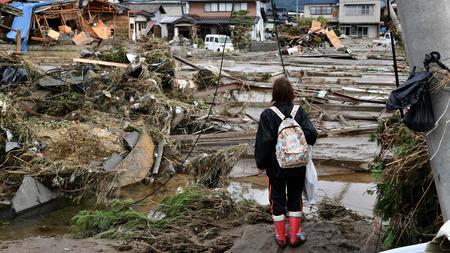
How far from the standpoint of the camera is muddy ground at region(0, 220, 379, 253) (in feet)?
15.3

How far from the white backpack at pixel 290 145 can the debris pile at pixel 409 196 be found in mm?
704

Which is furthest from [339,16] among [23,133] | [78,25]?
[23,133]

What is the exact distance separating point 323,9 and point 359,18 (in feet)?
21.0

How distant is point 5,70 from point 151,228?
9444mm

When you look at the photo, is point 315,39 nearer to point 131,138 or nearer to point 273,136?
point 131,138

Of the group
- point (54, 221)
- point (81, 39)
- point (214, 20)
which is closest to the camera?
point (54, 221)

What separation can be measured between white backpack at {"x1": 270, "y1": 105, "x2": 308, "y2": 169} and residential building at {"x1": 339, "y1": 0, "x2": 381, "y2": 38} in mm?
67016

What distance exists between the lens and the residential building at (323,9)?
71375 mm

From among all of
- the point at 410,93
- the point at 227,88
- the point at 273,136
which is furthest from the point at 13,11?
the point at 410,93

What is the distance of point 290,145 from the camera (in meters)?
4.35

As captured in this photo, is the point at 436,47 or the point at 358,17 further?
the point at 358,17

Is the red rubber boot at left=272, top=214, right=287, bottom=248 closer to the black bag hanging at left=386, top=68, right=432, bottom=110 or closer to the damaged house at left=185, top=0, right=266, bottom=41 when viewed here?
the black bag hanging at left=386, top=68, right=432, bottom=110

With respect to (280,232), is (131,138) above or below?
above

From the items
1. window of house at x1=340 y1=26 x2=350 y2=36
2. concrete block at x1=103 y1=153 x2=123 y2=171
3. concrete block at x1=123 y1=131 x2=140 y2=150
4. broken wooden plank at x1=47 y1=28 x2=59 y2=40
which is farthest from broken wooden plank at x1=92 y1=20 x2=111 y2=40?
window of house at x1=340 y1=26 x2=350 y2=36
